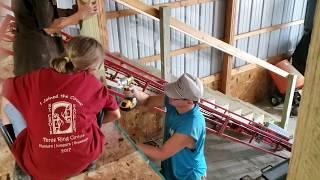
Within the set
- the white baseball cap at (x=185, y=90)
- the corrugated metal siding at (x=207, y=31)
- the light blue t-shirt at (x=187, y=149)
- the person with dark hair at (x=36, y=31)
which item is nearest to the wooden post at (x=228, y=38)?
the corrugated metal siding at (x=207, y=31)

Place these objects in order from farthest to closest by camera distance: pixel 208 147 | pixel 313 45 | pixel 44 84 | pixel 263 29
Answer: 1. pixel 263 29
2. pixel 208 147
3. pixel 44 84
4. pixel 313 45

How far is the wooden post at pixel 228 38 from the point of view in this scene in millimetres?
7323

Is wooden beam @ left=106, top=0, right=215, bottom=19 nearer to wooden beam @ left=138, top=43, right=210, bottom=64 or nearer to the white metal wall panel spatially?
the white metal wall panel

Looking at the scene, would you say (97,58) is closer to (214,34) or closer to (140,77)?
(140,77)

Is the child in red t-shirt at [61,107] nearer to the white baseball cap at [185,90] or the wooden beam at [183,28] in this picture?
the white baseball cap at [185,90]

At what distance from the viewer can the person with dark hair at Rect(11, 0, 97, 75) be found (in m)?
2.56

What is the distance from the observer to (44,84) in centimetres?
164

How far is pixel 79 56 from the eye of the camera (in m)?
1.72

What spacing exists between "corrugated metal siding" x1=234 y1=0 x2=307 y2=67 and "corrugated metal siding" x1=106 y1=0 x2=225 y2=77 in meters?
0.58

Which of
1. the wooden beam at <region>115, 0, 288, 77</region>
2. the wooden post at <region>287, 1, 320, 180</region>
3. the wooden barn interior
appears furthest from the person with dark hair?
the wooden post at <region>287, 1, 320, 180</region>

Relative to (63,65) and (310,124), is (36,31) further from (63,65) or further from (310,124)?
(310,124)

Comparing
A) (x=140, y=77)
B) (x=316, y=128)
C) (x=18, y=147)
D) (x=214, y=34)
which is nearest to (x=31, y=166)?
(x=18, y=147)

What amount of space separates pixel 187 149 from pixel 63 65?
116 centimetres

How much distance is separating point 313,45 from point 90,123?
47.9 inches
